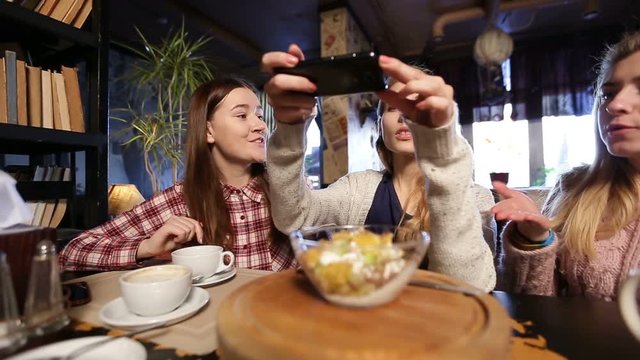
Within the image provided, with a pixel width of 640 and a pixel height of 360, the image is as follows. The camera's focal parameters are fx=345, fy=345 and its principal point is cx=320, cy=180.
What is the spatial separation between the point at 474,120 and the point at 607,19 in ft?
5.11

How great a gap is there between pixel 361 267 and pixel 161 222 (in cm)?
103

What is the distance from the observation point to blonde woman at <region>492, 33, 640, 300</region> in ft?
2.60

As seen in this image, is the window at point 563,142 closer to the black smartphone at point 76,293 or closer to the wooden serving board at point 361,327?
the wooden serving board at point 361,327

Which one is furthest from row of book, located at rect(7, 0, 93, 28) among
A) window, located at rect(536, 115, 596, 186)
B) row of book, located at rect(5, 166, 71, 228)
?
window, located at rect(536, 115, 596, 186)

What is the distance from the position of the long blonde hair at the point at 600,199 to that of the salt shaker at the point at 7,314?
113 centimetres

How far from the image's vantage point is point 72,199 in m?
1.72

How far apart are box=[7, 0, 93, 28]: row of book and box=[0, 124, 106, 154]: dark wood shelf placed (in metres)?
0.51

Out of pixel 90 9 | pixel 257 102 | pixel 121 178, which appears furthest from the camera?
pixel 121 178

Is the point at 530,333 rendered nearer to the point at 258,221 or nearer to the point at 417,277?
the point at 417,277

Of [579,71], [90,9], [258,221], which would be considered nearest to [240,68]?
[90,9]

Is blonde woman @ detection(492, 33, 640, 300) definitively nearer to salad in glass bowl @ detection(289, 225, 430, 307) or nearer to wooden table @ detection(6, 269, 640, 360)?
wooden table @ detection(6, 269, 640, 360)

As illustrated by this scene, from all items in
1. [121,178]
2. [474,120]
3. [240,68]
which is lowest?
[121,178]

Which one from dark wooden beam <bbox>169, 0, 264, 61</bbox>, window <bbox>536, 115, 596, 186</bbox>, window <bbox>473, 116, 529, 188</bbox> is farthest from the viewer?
window <bbox>473, 116, 529, 188</bbox>

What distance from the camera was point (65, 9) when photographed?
155cm
